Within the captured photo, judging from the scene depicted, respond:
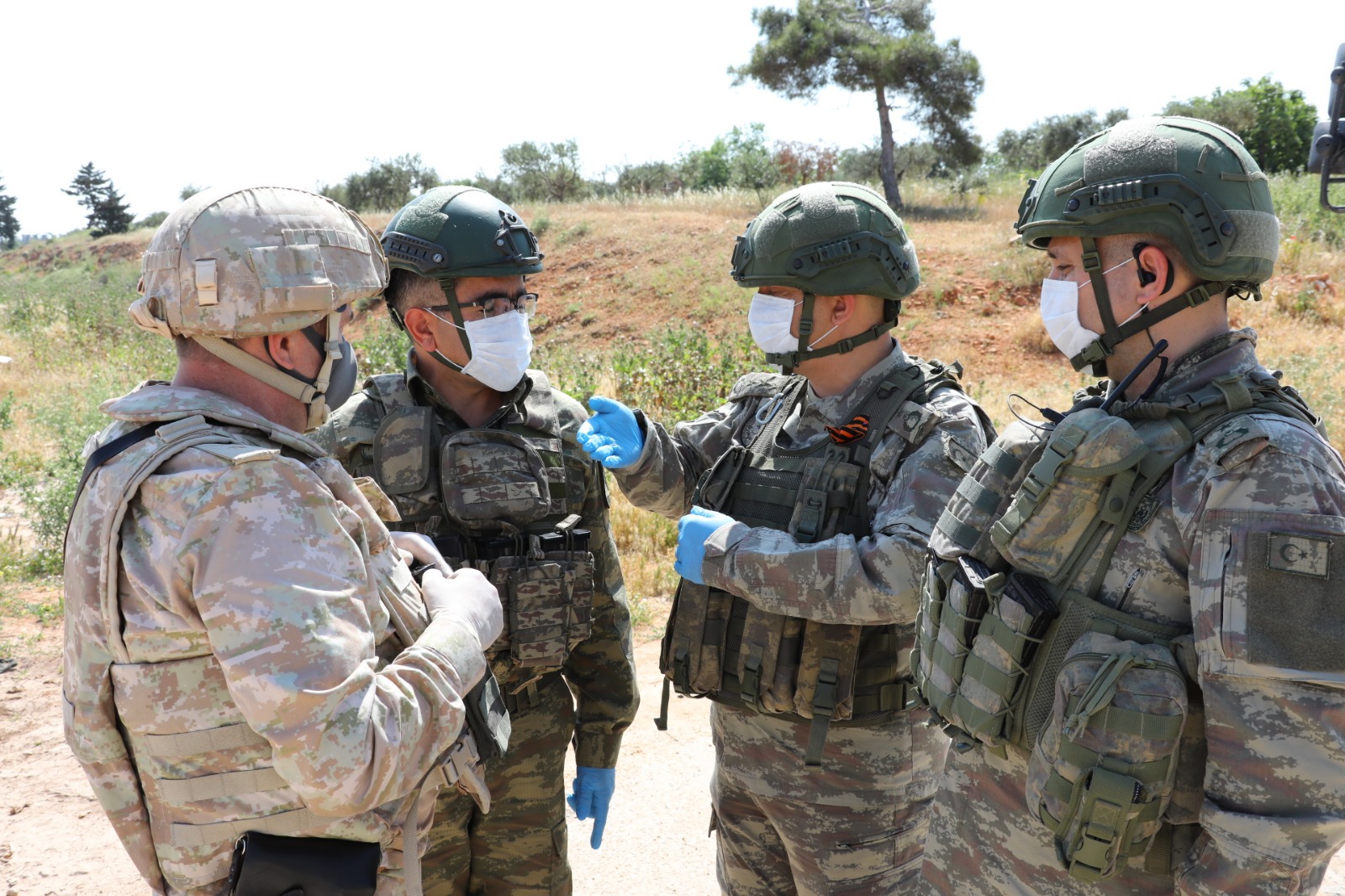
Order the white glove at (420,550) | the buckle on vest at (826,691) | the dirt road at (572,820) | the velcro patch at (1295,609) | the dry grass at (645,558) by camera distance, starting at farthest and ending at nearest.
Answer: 1. the dry grass at (645,558)
2. the dirt road at (572,820)
3. the buckle on vest at (826,691)
4. the white glove at (420,550)
5. the velcro patch at (1295,609)

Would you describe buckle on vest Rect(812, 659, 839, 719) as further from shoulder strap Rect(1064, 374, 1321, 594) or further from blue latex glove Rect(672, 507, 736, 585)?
shoulder strap Rect(1064, 374, 1321, 594)

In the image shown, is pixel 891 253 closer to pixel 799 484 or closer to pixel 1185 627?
pixel 799 484

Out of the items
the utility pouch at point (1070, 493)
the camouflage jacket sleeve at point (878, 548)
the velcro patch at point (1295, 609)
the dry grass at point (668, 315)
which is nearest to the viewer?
the velcro patch at point (1295, 609)

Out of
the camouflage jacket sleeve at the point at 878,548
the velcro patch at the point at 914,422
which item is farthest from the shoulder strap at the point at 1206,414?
the velcro patch at the point at 914,422

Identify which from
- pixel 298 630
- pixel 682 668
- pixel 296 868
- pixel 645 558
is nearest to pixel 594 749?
pixel 682 668

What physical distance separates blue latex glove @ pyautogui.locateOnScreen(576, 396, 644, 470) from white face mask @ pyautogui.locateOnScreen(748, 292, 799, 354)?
49 centimetres

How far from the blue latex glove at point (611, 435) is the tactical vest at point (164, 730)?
1.17 metres

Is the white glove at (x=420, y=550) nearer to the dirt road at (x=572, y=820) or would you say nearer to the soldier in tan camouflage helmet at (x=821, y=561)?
the soldier in tan camouflage helmet at (x=821, y=561)

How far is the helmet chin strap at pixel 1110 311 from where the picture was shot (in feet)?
6.10

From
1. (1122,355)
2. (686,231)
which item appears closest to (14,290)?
(686,231)

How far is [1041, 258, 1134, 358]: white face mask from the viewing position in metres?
1.99

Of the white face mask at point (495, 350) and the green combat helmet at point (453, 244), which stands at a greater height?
the green combat helmet at point (453, 244)

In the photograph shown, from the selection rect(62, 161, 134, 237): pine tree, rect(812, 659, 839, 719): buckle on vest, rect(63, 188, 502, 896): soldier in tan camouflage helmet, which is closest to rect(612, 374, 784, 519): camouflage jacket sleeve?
rect(812, 659, 839, 719): buckle on vest

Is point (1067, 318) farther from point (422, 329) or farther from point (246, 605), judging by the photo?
point (422, 329)
